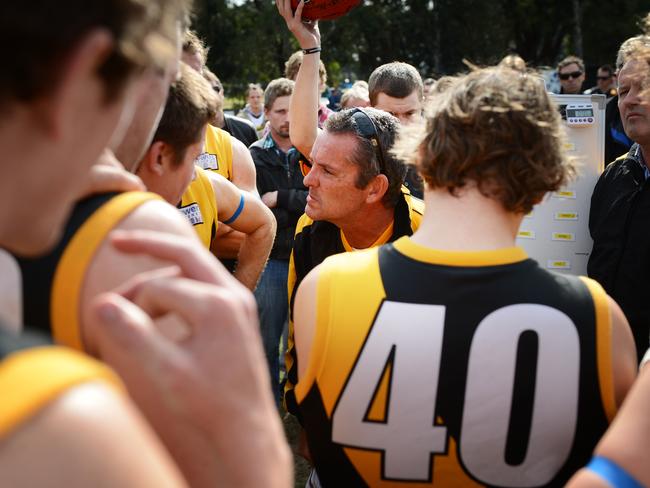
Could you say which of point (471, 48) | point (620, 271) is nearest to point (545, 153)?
point (620, 271)

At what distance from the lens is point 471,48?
109ft

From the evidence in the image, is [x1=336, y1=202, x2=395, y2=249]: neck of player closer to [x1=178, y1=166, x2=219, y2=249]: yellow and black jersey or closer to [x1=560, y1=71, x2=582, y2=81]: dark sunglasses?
[x1=178, y1=166, x2=219, y2=249]: yellow and black jersey

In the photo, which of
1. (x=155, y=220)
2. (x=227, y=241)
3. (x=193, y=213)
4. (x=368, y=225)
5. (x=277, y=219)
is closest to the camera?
(x=155, y=220)

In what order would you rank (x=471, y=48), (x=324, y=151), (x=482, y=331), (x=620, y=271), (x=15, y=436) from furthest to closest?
(x=471, y=48) → (x=620, y=271) → (x=324, y=151) → (x=482, y=331) → (x=15, y=436)

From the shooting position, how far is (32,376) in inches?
27.2

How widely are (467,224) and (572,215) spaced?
275cm

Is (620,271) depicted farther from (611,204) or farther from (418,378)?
(418,378)

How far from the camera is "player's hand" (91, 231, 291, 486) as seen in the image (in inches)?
36.6

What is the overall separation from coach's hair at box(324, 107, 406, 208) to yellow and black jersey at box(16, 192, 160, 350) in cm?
200

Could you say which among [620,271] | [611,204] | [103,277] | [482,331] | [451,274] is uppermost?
[103,277]

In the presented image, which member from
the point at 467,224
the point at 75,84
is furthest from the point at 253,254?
the point at 75,84

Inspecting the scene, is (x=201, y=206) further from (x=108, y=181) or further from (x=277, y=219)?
(x=277, y=219)

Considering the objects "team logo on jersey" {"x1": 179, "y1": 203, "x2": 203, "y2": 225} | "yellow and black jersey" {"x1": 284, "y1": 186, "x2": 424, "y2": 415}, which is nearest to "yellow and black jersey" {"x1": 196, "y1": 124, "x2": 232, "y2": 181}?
"yellow and black jersey" {"x1": 284, "y1": 186, "x2": 424, "y2": 415}

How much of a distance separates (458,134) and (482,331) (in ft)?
1.68
